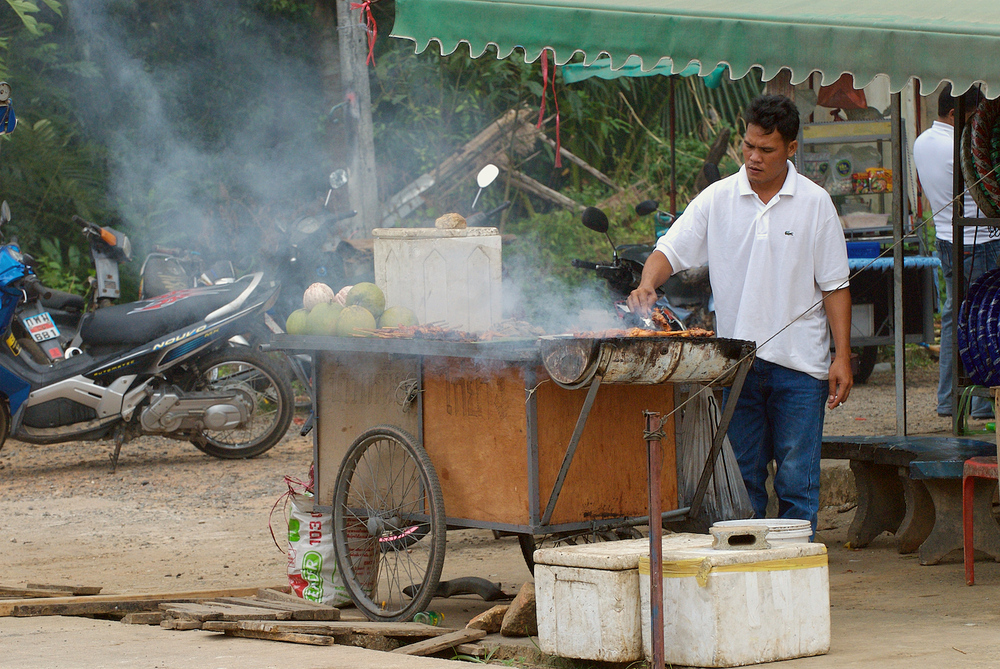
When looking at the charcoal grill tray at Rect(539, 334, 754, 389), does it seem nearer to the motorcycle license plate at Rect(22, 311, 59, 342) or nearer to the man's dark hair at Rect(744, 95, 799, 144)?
the man's dark hair at Rect(744, 95, 799, 144)

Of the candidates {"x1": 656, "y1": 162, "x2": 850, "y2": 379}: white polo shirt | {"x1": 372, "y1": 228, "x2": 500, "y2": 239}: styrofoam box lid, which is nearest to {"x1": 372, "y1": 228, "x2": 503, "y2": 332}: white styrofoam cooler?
{"x1": 372, "y1": 228, "x2": 500, "y2": 239}: styrofoam box lid

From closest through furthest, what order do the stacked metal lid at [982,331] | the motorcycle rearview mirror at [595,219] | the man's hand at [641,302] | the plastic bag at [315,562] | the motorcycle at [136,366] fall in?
the man's hand at [641,302] → the plastic bag at [315,562] → the stacked metal lid at [982,331] → the motorcycle rearview mirror at [595,219] → the motorcycle at [136,366]

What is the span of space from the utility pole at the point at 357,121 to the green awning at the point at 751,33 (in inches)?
231

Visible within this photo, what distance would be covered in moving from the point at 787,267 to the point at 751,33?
0.89m

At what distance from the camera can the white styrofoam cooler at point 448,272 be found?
467cm

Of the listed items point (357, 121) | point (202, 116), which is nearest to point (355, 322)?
point (357, 121)

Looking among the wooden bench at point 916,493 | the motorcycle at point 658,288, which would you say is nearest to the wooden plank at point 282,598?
the wooden bench at point 916,493

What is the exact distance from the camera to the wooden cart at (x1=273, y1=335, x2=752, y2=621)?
12.8ft

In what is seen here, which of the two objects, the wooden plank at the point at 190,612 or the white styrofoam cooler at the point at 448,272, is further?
the white styrofoam cooler at the point at 448,272

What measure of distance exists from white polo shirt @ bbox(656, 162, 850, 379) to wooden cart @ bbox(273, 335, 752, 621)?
1.48 ft

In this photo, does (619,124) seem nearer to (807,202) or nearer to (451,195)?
(451,195)

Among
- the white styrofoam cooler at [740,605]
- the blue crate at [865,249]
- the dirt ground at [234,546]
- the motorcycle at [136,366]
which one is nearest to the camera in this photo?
the white styrofoam cooler at [740,605]

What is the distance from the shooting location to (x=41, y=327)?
7703 mm

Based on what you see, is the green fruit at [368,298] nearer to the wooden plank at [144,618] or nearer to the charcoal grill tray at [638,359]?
the charcoal grill tray at [638,359]
